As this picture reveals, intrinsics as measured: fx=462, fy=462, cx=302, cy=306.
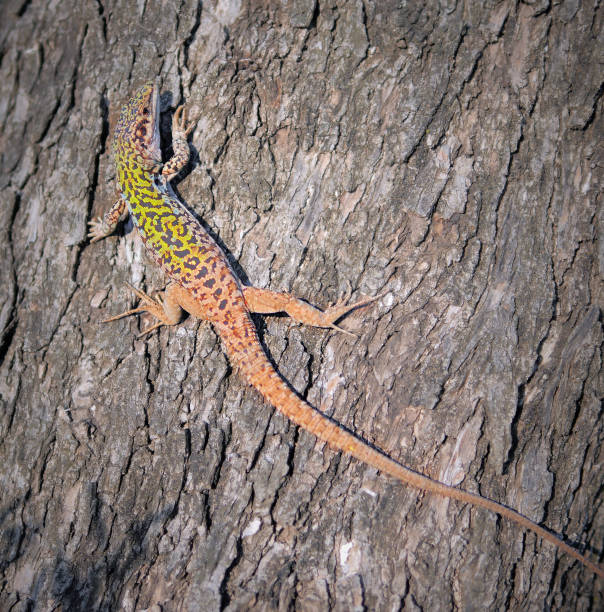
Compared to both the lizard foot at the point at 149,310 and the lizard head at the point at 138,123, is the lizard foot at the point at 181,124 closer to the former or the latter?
the lizard head at the point at 138,123

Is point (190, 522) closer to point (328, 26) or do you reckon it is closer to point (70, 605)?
point (70, 605)

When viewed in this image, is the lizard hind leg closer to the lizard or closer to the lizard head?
the lizard

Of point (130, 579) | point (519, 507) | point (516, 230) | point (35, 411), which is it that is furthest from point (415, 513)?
point (35, 411)

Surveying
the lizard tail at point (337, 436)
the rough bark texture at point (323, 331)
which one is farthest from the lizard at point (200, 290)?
the rough bark texture at point (323, 331)

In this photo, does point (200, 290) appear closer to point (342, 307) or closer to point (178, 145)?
point (342, 307)

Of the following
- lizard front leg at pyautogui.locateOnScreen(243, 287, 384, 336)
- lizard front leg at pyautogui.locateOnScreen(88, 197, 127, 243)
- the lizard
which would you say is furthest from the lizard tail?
lizard front leg at pyautogui.locateOnScreen(88, 197, 127, 243)
